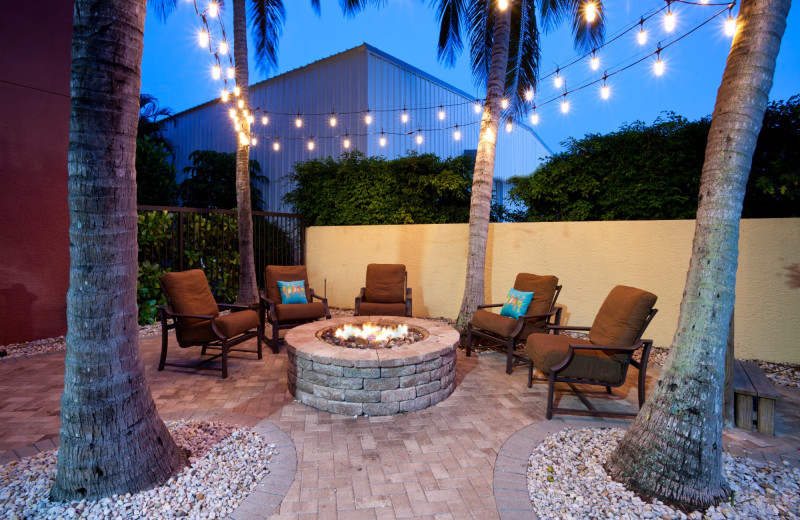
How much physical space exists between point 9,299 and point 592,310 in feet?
25.9

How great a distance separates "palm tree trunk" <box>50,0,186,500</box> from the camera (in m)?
1.88

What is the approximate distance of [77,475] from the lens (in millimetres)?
1969

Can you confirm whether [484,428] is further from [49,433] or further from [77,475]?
[49,433]

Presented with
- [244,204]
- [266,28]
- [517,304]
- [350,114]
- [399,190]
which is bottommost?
[517,304]

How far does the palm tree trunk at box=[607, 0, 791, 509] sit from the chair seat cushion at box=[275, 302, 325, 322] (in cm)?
413

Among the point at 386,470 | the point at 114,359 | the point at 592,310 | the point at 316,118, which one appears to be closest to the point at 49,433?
A: the point at 114,359

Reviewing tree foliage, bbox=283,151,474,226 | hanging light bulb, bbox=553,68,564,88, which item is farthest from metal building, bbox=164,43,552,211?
hanging light bulb, bbox=553,68,564,88

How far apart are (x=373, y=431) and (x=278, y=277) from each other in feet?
11.2

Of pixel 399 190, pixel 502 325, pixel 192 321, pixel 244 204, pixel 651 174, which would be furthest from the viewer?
pixel 399 190

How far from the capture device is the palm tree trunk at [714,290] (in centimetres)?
205

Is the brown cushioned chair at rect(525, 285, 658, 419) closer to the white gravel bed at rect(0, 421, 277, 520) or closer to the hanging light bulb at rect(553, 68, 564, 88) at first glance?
the white gravel bed at rect(0, 421, 277, 520)

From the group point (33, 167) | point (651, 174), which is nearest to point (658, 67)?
point (651, 174)

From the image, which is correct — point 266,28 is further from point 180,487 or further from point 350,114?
point 180,487

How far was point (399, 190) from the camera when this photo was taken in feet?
26.2
